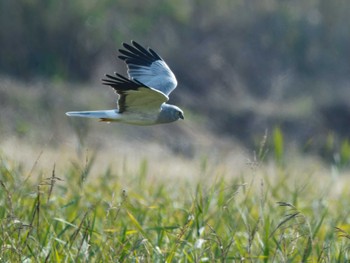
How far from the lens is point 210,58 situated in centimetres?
2486

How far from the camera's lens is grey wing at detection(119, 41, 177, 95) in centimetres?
579

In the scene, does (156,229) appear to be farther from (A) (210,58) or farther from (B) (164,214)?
(A) (210,58)

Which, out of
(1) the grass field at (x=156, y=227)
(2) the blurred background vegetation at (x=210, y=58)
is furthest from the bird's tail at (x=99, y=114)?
(2) the blurred background vegetation at (x=210, y=58)

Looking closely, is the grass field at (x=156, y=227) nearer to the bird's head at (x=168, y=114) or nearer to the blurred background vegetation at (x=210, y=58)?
the bird's head at (x=168, y=114)

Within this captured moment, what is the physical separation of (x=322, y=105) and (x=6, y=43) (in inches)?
276

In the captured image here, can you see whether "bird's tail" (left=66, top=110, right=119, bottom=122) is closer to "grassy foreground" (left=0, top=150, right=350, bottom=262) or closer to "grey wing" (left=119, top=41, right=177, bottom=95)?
"grassy foreground" (left=0, top=150, right=350, bottom=262)

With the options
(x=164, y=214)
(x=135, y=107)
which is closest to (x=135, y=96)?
(x=135, y=107)

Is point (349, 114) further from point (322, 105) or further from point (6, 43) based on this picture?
point (6, 43)

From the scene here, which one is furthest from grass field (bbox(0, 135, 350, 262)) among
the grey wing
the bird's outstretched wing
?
the grey wing

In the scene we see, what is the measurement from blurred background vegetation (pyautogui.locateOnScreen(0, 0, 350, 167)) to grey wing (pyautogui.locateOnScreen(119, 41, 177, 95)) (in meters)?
12.2

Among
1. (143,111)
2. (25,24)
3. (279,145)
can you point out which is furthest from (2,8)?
(143,111)

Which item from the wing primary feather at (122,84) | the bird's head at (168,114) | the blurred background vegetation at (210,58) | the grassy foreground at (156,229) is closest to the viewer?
the grassy foreground at (156,229)

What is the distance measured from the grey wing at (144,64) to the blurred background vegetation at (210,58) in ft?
39.9

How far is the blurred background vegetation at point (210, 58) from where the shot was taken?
67.8ft
